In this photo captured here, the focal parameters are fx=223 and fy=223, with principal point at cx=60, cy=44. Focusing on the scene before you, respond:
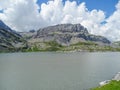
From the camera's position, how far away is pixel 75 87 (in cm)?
6247

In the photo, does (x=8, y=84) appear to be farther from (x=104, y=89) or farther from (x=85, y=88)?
(x=104, y=89)

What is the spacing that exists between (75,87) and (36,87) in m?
11.2

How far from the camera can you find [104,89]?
155 ft

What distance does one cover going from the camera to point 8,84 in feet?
224

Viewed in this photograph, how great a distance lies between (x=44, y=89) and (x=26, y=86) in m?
7.32

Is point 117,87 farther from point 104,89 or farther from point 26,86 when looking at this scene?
point 26,86

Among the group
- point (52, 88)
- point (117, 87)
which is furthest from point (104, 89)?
point (52, 88)

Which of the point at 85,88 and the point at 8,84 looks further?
the point at 8,84

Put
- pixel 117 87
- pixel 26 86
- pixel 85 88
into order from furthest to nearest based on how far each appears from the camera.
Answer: pixel 26 86 < pixel 85 88 < pixel 117 87

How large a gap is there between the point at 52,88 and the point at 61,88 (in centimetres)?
254

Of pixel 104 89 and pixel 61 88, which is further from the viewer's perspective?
pixel 61 88

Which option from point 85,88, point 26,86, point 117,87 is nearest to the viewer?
point 117,87

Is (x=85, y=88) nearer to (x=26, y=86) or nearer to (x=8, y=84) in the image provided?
(x=26, y=86)

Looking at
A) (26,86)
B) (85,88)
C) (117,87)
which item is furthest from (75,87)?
(117,87)
